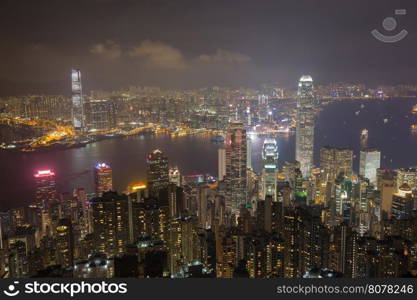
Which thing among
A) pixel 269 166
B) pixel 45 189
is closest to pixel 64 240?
pixel 45 189

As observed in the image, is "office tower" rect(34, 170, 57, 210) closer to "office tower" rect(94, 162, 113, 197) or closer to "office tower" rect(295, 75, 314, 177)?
"office tower" rect(94, 162, 113, 197)

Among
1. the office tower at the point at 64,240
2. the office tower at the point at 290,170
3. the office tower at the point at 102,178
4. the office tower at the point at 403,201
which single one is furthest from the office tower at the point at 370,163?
the office tower at the point at 64,240

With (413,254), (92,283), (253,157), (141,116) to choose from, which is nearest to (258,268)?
(413,254)

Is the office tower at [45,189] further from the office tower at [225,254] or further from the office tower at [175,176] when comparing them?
the office tower at [225,254]

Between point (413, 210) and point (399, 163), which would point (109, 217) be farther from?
point (399, 163)

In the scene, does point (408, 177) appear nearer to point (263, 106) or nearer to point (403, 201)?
point (403, 201)

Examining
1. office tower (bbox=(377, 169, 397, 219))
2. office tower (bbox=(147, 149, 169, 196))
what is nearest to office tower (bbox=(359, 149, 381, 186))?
office tower (bbox=(377, 169, 397, 219))
